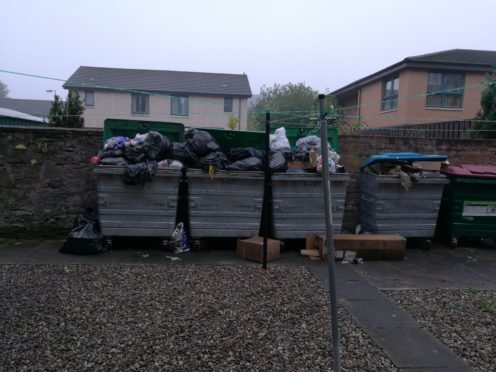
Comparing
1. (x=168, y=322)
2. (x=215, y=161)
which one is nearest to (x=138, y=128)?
(x=215, y=161)

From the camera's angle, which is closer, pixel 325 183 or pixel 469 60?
pixel 325 183

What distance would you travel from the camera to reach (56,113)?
1612cm

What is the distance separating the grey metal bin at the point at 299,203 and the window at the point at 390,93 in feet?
54.3

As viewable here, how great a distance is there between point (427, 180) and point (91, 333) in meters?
4.90

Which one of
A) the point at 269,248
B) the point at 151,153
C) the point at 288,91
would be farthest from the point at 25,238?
the point at 288,91

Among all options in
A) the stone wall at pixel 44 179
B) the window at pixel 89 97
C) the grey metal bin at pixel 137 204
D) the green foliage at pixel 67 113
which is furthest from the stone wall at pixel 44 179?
the window at pixel 89 97

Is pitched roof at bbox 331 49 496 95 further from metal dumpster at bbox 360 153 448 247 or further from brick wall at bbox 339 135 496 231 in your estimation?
metal dumpster at bbox 360 153 448 247

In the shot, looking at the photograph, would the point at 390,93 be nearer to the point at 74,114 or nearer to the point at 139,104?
the point at 74,114

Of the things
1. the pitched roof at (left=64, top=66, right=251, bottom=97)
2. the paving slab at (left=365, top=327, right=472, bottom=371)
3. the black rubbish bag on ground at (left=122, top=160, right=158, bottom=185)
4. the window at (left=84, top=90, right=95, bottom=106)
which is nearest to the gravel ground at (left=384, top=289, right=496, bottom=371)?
the paving slab at (left=365, top=327, right=472, bottom=371)

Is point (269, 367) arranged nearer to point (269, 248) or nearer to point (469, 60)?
point (269, 248)

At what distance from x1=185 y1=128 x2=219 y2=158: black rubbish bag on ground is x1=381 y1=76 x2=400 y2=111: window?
17.0 meters

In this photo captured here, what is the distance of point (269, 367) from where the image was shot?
2.99 meters

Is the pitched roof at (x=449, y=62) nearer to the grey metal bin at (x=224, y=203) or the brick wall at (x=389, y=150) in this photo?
the brick wall at (x=389, y=150)

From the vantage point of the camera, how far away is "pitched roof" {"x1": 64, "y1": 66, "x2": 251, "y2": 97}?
115 feet
